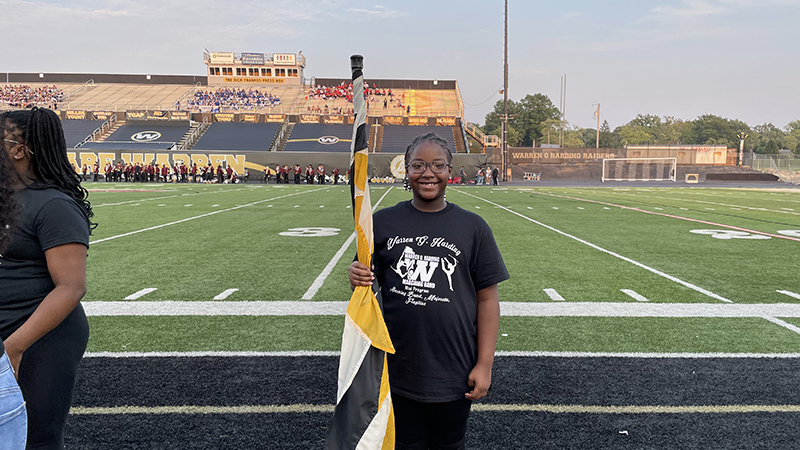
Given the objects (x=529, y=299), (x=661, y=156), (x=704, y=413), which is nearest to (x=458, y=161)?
(x=661, y=156)

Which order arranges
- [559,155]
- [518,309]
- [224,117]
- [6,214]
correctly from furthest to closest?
[224,117] < [559,155] < [518,309] < [6,214]

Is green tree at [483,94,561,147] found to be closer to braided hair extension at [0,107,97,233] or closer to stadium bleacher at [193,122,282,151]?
stadium bleacher at [193,122,282,151]

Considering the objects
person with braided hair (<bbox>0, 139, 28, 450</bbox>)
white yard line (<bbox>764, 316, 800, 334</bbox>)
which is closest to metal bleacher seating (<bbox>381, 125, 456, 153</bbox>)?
white yard line (<bbox>764, 316, 800, 334</bbox>)

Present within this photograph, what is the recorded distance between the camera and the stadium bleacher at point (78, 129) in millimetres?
47981

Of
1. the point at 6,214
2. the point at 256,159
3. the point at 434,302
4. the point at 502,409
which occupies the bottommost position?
the point at 502,409

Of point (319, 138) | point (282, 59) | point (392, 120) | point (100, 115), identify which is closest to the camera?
point (319, 138)

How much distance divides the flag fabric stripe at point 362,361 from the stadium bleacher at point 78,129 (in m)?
52.7

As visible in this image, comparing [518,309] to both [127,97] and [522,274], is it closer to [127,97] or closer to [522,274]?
[522,274]

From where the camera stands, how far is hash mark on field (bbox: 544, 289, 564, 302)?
623 cm

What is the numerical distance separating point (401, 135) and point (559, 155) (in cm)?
1511

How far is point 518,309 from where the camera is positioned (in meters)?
5.77

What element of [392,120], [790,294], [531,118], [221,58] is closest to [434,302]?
[790,294]

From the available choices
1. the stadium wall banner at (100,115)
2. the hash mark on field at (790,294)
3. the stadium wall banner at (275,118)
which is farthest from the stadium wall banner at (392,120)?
the hash mark on field at (790,294)

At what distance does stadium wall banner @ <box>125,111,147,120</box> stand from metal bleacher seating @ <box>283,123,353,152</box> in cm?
1484
